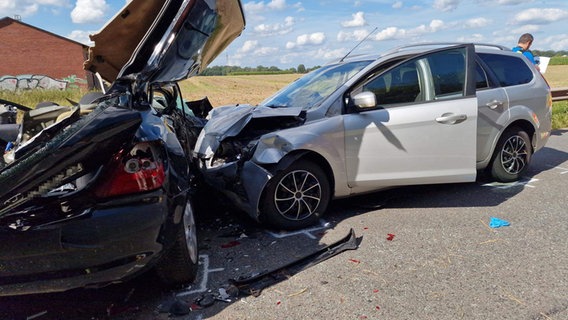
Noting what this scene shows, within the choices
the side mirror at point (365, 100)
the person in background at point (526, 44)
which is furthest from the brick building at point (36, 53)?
the side mirror at point (365, 100)

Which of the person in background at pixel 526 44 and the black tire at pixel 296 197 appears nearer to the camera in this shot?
the black tire at pixel 296 197

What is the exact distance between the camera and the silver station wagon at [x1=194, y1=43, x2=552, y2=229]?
4.31m

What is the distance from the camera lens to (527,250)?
3760mm

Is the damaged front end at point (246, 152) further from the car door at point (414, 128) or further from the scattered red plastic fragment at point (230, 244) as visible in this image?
the car door at point (414, 128)

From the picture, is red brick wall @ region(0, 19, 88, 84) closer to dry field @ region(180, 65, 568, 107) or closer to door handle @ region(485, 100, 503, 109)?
dry field @ region(180, 65, 568, 107)

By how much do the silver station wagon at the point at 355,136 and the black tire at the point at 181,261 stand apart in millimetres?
1075

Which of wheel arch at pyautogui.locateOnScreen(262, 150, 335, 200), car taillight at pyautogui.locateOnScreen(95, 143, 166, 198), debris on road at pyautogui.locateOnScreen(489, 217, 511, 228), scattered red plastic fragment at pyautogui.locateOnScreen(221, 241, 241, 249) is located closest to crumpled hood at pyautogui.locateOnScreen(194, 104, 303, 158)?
wheel arch at pyautogui.locateOnScreen(262, 150, 335, 200)

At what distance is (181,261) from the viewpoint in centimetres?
309

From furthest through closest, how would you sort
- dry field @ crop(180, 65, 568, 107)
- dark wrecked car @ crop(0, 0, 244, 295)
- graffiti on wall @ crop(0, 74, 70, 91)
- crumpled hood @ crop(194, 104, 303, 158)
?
graffiti on wall @ crop(0, 74, 70, 91) < dry field @ crop(180, 65, 568, 107) < crumpled hood @ crop(194, 104, 303, 158) < dark wrecked car @ crop(0, 0, 244, 295)

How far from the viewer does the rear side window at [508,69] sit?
5.52m

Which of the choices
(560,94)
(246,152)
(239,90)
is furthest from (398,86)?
(239,90)

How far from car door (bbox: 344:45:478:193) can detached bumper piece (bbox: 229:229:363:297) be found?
31.6 inches

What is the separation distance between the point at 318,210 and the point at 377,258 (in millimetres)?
944

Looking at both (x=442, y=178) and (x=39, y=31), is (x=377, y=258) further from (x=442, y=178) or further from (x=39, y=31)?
(x=39, y=31)
